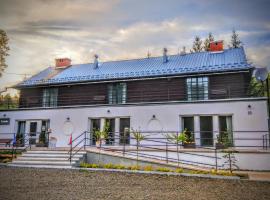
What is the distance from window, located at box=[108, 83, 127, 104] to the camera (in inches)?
752

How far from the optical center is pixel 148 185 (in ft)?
28.3

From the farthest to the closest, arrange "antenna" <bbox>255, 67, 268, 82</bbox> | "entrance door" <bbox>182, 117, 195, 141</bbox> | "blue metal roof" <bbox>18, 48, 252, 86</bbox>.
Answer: "blue metal roof" <bbox>18, 48, 252, 86</bbox>, "entrance door" <bbox>182, 117, 195, 141</bbox>, "antenna" <bbox>255, 67, 268, 82</bbox>

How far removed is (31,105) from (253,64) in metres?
17.2

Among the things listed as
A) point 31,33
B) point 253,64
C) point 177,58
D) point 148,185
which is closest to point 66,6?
point 31,33

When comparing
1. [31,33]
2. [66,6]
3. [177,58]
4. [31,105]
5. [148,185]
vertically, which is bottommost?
[148,185]

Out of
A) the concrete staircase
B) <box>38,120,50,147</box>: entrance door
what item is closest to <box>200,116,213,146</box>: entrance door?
the concrete staircase

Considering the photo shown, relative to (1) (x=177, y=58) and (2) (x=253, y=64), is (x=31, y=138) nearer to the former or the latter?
(1) (x=177, y=58)

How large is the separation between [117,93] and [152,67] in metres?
3.59

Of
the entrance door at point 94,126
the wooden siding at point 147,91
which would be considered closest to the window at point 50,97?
the wooden siding at point 147,91

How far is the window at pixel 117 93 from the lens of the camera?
1909cm

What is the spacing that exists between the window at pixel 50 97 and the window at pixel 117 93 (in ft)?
16.0

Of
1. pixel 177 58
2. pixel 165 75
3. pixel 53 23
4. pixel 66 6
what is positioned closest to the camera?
pixel 66 6

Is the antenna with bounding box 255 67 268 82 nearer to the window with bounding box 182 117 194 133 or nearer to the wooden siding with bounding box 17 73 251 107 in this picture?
the wooden siding with bounding box 17 73 251 107

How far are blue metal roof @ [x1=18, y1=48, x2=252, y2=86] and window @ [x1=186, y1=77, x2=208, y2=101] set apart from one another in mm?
713
